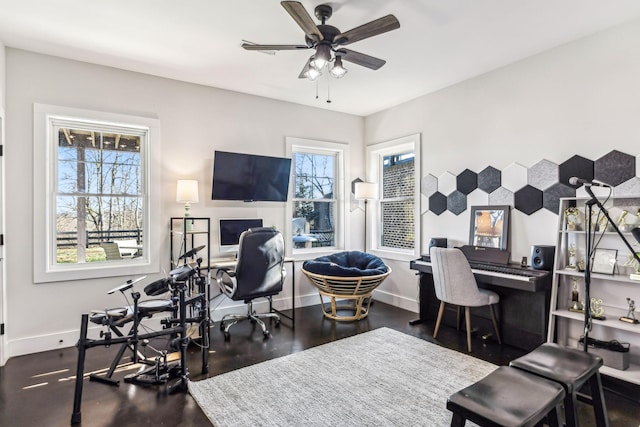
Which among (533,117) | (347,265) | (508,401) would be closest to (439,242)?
(347,265)

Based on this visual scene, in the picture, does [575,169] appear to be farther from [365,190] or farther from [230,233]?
[230,233]

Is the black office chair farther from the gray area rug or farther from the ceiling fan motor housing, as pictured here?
the ceiling fan motor housing

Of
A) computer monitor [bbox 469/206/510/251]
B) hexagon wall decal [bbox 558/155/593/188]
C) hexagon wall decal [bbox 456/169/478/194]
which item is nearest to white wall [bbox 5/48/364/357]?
A: hexagon wall decal [bbox 456/169/478/194]

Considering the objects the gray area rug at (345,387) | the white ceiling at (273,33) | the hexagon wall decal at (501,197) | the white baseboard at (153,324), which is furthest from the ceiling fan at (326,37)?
the white baseboard at (153,324)

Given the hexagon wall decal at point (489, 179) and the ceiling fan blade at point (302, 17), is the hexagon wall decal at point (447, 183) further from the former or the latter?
the ceiling fan blade at point (302, 17)

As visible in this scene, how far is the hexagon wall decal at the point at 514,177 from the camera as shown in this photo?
347cm

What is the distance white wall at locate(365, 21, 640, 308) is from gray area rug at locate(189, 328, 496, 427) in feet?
4.91

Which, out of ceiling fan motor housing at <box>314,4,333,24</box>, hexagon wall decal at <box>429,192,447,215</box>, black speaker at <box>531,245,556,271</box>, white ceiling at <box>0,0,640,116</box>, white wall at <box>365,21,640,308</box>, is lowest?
black speaker at <box>531,245,556,271</box>

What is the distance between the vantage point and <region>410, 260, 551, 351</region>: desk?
9.90ft

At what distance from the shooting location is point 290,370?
2844 millimetres

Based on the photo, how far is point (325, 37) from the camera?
2512mm

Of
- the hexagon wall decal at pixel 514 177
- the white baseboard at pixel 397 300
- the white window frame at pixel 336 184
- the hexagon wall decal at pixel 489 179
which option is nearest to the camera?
the hexagon wall decal at pixel 514 177

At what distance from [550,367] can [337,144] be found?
3941 mm

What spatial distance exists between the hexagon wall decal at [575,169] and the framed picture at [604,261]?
616 mm
